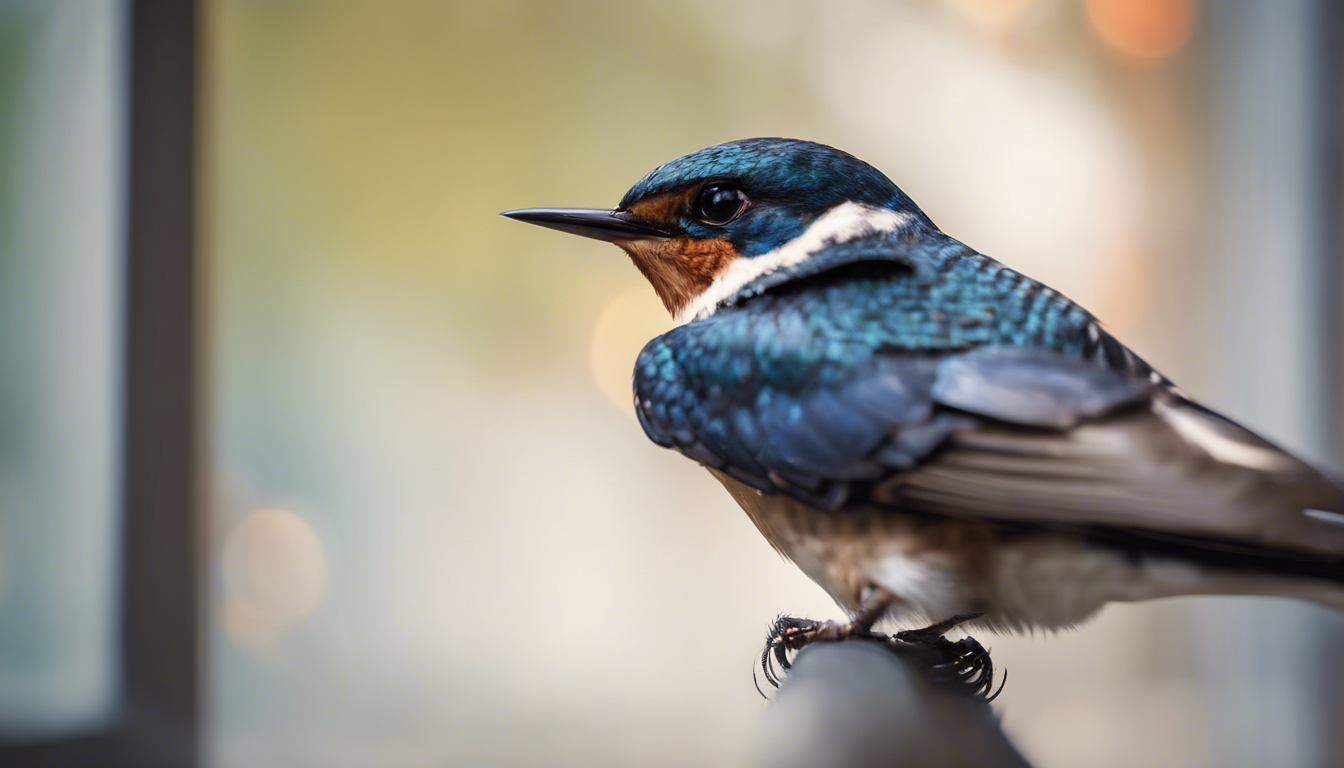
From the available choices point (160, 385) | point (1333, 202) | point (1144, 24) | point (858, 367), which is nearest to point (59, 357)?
point (160, 385)

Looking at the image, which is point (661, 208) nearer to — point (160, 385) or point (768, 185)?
point (768, 185)

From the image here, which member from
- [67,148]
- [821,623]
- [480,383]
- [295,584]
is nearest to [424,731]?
[295,584]

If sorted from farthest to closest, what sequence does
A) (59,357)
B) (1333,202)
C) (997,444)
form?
(1333,202) → (59,357) → (997,444)

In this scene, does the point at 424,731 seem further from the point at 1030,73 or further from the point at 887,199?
the point at 1030,73

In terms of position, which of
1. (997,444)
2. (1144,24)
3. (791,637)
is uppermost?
(1144,24)

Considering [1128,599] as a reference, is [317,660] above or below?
below

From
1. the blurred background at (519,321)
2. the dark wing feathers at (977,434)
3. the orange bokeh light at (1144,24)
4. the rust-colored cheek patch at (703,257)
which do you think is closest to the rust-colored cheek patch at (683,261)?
the rust-colored cheek patch at (703,257)
